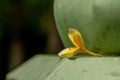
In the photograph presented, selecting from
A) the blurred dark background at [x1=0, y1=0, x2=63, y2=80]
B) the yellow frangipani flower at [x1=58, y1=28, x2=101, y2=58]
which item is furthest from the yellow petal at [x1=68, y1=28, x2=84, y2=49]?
the blurred dark background at [x1=0, y1=0, x2=63, y2=80]

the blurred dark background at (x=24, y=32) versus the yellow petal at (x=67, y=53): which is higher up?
the yellow petal at (x=67, y=53)

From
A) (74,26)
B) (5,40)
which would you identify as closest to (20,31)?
(5,40)

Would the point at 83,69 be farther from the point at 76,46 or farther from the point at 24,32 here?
the point at 24,32

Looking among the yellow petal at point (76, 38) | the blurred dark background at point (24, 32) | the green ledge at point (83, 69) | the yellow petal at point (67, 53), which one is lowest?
the blurred dark background at point (24, 32)

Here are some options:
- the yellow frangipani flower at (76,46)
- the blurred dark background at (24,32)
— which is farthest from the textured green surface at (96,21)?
the blurred dark background at (24,32)

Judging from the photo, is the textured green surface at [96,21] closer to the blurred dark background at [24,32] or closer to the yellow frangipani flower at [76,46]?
the yellow frangipani flower at [76,46]

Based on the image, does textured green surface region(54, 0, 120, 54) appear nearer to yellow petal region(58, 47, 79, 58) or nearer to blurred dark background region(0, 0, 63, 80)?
yellow petal region(58, 47, 79, 58)

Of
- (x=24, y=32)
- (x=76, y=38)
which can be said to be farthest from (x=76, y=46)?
(x=24, y=32)

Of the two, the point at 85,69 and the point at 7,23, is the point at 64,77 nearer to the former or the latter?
the point at 85,69
